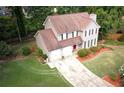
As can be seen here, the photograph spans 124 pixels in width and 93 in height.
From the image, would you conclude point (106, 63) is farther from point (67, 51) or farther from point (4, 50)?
point (4, 50)

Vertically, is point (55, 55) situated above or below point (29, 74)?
above

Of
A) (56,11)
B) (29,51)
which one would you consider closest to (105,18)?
(56,11)

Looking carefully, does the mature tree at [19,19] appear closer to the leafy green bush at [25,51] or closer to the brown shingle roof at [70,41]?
the leafy green bush at [25,51]

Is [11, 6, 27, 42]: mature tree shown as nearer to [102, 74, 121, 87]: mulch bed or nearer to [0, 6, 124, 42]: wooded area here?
[0, 6, 124, 42]: wooded area

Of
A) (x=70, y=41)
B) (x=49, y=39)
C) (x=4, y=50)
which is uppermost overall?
(x=49, y=39)

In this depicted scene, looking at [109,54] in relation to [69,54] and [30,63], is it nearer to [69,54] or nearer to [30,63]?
[69,54]

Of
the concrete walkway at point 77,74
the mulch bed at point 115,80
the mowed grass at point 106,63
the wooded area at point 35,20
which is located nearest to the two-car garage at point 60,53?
the concrete walkway at point 77,74

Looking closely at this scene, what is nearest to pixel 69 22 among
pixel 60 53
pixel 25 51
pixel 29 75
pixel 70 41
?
pixel 70 41
